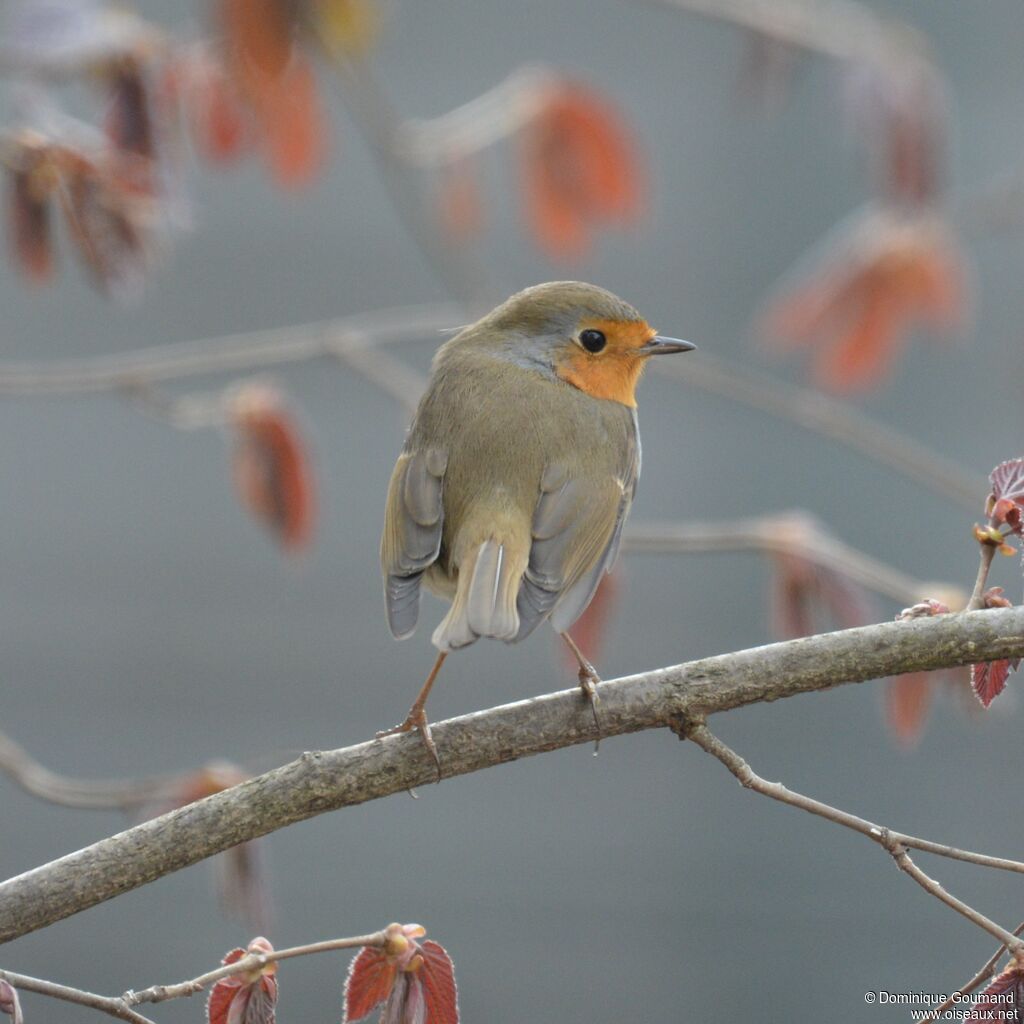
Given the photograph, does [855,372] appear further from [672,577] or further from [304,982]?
[304,982]

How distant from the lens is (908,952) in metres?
5.67

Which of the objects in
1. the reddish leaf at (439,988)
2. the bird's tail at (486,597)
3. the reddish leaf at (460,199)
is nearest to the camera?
the reddish leaf at (439,988)

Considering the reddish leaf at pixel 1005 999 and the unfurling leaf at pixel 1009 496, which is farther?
the unfurling leaf at pixel 1009 496

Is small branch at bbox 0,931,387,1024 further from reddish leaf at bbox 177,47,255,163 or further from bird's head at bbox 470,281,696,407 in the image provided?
reddish leaf at bbox 177,47,255,163

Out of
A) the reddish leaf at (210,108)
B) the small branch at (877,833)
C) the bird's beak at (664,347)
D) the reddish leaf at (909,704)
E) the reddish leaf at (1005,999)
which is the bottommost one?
the reddish leaf at (1005,999)

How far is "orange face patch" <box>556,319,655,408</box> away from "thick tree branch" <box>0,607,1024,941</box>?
1066 millimetres

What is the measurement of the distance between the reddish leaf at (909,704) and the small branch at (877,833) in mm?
758

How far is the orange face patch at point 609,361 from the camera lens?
9.07 feet

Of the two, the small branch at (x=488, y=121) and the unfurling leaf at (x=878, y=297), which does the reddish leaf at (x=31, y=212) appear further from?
the unfurling leaf at (x=878, y=297)

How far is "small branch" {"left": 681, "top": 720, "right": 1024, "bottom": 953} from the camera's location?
1468 millimetres

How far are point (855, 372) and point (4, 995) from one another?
257 cm

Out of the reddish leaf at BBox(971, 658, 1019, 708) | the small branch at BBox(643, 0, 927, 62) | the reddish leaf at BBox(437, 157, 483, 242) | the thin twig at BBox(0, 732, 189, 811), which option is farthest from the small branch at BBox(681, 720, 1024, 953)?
the reddish leaf at BBox(437, 157, 483, 242)

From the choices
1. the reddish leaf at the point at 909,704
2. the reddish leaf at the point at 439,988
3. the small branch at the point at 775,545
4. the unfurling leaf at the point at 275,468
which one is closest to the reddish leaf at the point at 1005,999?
the reddish leaf at the point at 439,988

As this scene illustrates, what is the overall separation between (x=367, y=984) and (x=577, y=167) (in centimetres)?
213
